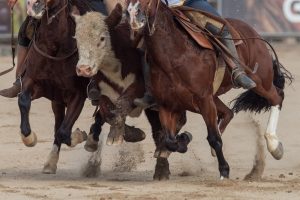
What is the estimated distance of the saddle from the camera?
10.9 metres

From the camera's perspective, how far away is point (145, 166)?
1286cm

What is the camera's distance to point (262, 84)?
1231cm

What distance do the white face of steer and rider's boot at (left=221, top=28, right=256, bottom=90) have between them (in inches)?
45.5

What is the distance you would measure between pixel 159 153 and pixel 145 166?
5.55 feet

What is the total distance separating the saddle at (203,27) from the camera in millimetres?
10930

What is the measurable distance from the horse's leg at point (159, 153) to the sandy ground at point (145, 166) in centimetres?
16

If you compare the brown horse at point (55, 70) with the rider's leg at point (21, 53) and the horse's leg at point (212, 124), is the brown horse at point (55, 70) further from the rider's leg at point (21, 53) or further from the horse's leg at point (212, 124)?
the horse's leg at point (212, 124)

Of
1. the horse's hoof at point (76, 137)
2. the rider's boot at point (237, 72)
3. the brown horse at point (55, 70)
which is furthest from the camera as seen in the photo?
the horse's hoof at point (76, 137)

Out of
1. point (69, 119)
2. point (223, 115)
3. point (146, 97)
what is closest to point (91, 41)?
point (146, 97)

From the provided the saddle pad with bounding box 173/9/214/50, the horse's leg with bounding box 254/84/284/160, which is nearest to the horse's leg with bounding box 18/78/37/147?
the saddle pad with bounding box 173/9/214/50

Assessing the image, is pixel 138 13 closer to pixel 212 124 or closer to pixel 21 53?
pixel 212 124

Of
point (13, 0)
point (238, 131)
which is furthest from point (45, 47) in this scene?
point (238, 131)

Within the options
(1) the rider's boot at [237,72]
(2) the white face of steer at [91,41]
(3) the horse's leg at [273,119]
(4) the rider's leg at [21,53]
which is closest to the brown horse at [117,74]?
(2) the white face of steer at [91,41]

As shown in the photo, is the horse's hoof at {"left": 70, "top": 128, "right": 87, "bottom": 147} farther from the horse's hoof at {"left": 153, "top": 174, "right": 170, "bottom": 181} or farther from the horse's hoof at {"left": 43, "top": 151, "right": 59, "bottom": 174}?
the horse's hoof at {"left": 153, "top": 174, "right": 170, "bottom": 181}
